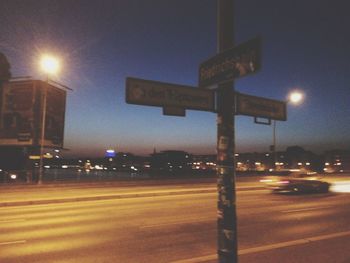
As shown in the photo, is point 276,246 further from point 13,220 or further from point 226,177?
point 13,220

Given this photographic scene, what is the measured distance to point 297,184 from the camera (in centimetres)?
2361

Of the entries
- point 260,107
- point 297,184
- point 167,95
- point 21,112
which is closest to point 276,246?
point 260,107

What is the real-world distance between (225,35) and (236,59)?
0.45 meters

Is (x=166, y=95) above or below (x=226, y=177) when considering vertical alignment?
above

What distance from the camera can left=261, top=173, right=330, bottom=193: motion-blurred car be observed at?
77.5ft

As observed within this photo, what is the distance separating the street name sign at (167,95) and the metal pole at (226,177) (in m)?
0.21

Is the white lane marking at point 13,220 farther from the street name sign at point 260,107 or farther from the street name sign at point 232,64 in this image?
the street name sign at point 260,107

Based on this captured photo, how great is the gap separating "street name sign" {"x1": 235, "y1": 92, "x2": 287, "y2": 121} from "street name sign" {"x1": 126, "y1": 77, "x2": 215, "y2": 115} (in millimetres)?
404

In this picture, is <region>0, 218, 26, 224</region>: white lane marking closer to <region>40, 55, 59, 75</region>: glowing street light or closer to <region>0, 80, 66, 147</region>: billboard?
<region>40, 55, 59, 75</region>: glowing street light

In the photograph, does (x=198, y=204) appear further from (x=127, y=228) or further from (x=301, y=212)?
(x=127, y=228)

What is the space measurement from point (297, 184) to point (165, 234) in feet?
49.1

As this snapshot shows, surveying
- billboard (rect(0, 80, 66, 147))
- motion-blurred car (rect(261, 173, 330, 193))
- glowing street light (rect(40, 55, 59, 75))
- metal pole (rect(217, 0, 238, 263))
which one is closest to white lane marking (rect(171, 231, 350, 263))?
metal pole (rect(217, 0, 238, 263))

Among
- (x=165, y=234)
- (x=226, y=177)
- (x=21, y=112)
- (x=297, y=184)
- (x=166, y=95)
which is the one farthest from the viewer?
(x=21, y=112)

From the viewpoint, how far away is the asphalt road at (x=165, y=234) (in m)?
8.45
